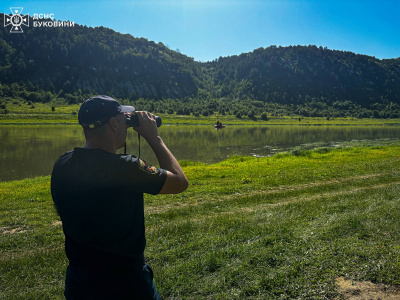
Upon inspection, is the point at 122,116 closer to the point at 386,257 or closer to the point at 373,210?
the point at 386,257

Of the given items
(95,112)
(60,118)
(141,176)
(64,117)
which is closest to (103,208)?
(141,176)

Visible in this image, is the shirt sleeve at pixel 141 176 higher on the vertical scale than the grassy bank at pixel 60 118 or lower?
lower

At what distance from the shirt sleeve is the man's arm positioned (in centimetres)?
11

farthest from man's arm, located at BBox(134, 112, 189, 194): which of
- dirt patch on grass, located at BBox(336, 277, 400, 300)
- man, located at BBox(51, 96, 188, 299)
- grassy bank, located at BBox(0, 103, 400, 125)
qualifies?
grassy bank, located at BBox(0, 103, 400, 125)

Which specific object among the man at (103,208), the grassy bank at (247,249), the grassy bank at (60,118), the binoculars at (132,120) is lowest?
the grassy bank at (247,249)

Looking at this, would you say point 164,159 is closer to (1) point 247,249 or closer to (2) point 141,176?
(2) point 141,176

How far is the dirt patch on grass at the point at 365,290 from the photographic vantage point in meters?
4.36

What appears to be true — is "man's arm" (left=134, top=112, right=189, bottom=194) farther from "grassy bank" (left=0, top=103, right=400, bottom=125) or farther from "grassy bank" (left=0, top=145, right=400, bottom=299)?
"grassy bank" (left=0, top=103, right=400, bottom=125)

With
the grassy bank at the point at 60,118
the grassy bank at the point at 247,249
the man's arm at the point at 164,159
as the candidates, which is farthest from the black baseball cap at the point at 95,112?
the grassy bank at the point at 60,118

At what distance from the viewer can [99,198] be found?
7.79ft

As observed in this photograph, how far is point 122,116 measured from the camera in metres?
2.71

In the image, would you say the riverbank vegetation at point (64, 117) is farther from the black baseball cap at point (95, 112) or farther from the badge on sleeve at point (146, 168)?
the badge on sleeve at point (146, 168)

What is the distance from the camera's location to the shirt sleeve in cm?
238

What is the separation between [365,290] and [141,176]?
4.38 metres
